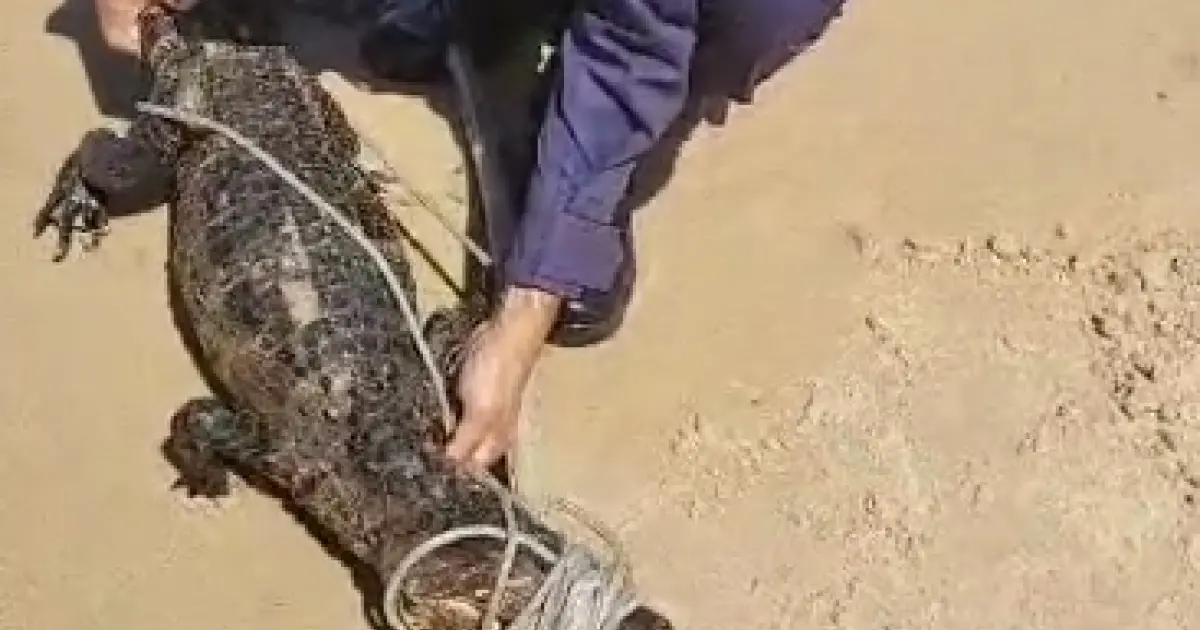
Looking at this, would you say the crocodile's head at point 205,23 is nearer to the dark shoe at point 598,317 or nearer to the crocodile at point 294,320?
the crocodile at point 294,320

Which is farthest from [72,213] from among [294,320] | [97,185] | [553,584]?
[553,584]

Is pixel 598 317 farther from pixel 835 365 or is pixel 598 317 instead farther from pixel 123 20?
pixel 123 20

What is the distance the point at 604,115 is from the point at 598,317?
13.1 inches

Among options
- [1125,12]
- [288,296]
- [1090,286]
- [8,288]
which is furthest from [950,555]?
[8,288]

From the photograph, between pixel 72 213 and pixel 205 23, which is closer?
pixel 72 213

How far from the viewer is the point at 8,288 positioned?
10.2ft

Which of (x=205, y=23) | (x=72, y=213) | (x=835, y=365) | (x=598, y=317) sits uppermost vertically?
(x=205, y=23)

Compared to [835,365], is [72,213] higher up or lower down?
higher up

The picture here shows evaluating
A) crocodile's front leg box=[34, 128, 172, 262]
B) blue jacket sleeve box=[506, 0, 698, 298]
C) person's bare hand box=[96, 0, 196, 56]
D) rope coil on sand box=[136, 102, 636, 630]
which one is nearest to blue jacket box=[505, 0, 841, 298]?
blue jacket sleeve box=[506, 0, 698, 298]

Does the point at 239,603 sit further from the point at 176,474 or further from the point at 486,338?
the point at 486,338

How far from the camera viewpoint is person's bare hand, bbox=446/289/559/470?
276 centimetres

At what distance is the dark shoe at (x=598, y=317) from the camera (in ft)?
9.55

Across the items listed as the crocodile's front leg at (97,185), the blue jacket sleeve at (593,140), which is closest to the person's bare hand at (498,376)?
the blue jacket sleeve at (593,140)

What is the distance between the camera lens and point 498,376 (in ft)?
9.09
